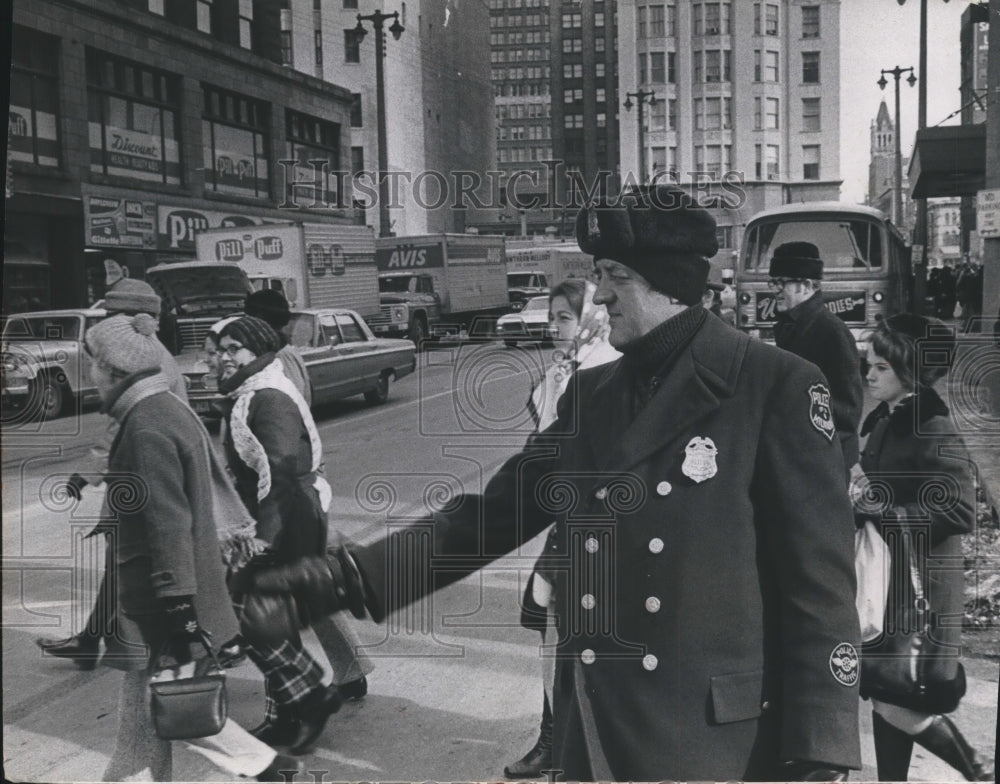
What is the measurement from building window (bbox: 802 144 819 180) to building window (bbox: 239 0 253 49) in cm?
205

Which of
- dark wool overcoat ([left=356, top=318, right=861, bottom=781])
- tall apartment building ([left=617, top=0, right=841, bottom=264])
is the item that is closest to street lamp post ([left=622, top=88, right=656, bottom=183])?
tall apartment building ([left=617, top=0, right=841, bottom=264])

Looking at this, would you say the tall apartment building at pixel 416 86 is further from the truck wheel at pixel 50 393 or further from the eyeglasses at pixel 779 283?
the truck wheel at pixel 50 393

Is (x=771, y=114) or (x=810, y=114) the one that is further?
(x=810, y=114)

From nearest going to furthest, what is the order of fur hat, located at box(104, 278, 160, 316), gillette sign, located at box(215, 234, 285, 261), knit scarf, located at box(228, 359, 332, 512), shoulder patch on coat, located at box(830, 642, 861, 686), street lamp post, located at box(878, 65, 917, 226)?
shoulder patch on coat, located at box(830, 642, 861, 686) → street lamp post, located at box(878, 65, 917, 226) → fur hat, located at box(104, 278, 160, 316) → gillette sign, located at box(215, 234, 285, 261) → knit scarf, located at box(228, 359, 332, 512)

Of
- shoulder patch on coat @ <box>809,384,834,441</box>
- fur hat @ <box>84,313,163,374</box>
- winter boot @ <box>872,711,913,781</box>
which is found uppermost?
fur hat @ <box>84,313,163,374</box>

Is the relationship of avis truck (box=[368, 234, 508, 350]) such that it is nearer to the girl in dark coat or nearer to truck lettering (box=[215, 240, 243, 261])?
truck lettering (box=[215, 240, 243, 261])

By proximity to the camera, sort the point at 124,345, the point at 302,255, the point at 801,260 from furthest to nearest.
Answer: the point at 302,255 → the point at 124,345 → the point at 801,260

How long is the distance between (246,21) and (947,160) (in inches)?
102

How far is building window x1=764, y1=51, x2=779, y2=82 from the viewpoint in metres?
3.53

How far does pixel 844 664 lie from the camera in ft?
7.06

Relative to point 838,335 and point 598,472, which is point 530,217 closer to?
point 838,335

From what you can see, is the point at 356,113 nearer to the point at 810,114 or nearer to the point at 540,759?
the point at 810,114

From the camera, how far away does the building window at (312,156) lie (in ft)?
13.0

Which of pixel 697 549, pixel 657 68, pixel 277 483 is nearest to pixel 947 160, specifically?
pixel 657 68
